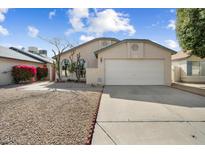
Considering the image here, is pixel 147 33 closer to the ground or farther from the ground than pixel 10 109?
farther from the ground

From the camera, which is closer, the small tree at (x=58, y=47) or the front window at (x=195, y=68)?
the front window at (x=195, y=68)

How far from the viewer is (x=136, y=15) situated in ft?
31.2

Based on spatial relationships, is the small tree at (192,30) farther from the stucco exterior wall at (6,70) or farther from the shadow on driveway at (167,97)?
the stucco exterior wall at (6,70)

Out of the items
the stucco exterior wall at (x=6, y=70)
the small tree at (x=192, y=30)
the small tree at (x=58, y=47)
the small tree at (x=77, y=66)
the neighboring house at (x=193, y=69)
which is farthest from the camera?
the small tree at (x=58, y=47)

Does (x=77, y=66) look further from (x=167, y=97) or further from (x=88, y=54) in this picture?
(x=167, y=97)

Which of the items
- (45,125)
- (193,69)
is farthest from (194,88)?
(45,125)

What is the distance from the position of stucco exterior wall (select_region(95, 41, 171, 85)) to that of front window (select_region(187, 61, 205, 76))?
5125mm

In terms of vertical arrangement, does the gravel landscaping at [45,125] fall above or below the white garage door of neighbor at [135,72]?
below

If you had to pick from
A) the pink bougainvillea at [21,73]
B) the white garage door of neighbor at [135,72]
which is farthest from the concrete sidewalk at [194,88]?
the pink bougainvillea at [21,73]

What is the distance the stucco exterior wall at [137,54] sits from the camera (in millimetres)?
15609

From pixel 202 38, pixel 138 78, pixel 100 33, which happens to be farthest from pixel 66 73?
pixel 202 38

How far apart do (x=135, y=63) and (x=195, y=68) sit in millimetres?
7962
